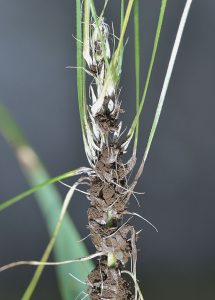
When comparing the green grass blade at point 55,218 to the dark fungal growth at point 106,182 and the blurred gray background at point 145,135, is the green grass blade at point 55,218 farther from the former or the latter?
the blurred gray background at point 145,135

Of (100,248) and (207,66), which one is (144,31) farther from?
(100,248)

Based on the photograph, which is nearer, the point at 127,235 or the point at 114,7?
the point at 127,235

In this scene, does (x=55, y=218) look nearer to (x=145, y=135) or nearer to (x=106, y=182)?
(x=106, y=182)

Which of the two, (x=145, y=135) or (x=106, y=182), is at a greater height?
(x=145, y=135)

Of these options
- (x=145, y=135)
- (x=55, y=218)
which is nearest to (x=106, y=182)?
(x=55, y=218)

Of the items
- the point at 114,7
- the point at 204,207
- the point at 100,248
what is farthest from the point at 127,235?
the point at 204,207
